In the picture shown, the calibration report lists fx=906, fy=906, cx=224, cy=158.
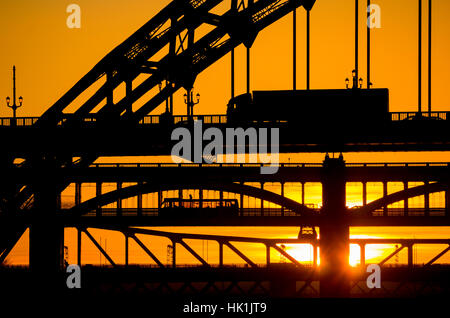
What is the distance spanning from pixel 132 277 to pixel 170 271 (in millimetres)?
2299

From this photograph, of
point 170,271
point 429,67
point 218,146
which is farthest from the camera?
point 429,67

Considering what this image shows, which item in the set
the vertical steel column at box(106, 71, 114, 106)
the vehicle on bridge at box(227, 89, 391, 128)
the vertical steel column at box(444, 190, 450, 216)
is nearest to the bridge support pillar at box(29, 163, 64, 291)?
the vertical steel column at box(106, 71, 114, 106)

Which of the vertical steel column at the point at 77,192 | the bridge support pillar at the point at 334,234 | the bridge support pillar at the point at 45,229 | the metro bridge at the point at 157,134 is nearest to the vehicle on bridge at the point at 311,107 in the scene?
the metro bridge at the point at 157,134

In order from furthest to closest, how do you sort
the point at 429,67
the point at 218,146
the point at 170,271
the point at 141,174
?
the point at 429,67 < the point at 218,146 < the point at 170,271 < the point at 141,174

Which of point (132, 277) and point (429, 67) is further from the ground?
point (429, 67)

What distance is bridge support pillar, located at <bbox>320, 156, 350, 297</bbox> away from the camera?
45094 mm

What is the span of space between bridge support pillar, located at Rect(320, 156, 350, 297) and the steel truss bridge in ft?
0.19

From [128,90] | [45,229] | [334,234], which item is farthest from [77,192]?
[334,234]

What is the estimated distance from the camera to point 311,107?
194 ft

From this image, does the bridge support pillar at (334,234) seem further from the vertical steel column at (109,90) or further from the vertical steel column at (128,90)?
the vertical steel column at (109,90)

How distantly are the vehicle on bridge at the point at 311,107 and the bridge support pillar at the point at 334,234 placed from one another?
469 inches

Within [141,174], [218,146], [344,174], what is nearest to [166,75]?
[218,146]
